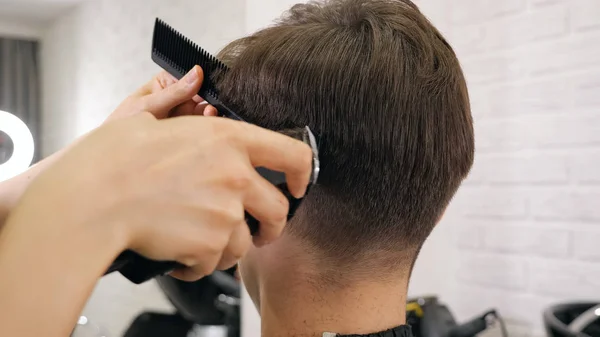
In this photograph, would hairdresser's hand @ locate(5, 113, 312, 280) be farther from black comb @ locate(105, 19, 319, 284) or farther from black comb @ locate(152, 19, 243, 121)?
black comb @ locate(152, 19, 243, 121)

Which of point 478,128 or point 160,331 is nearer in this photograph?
point 160,331

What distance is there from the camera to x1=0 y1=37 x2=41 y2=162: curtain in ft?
3.51

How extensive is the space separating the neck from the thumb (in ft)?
0.75

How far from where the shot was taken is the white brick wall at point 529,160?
149 centimetres

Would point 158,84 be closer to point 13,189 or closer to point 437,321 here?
point 13,189

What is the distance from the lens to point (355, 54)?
71 centimetres

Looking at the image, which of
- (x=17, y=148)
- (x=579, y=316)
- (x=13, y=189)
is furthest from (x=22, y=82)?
(x=579, y=316)

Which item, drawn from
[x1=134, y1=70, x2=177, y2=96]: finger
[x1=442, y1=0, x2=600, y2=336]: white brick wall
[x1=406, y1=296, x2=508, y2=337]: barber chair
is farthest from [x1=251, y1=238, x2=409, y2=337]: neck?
[x1=442, y1=0, x2=600, y2=336]: white brick wall

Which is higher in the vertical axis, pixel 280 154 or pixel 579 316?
pixel 280 154

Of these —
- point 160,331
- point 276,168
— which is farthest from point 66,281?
point 160,331

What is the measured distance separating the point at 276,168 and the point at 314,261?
26 cm

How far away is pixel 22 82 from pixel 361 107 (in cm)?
69

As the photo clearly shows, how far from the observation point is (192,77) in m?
0.69

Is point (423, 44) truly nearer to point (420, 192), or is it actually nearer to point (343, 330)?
point (420, 192)
